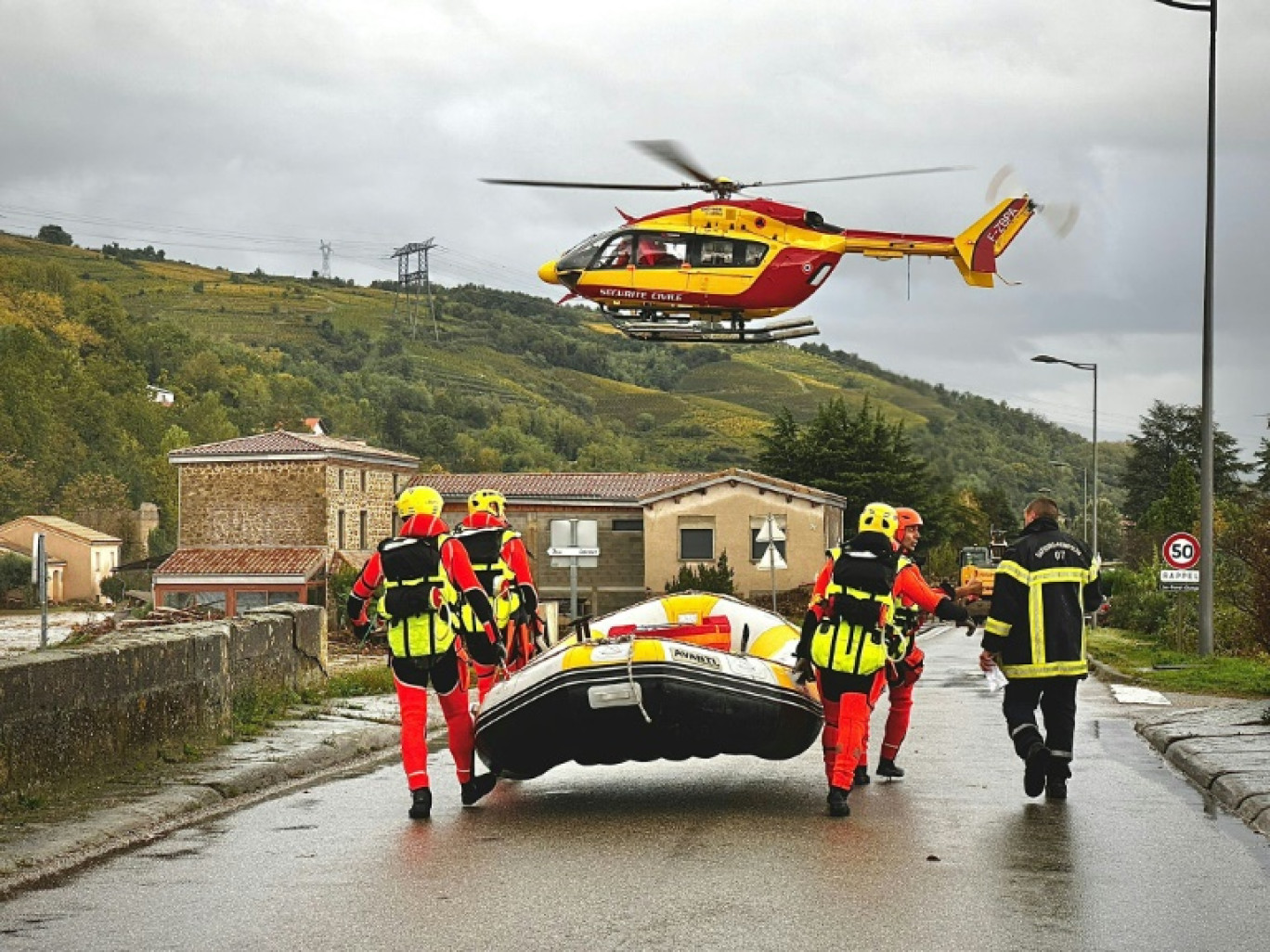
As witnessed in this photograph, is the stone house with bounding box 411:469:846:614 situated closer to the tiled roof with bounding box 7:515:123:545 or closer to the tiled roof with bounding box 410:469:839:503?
the tiled roof with bounding box 410:469:839:503

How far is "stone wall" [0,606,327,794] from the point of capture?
10.6 m

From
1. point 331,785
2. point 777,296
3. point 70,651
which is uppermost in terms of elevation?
point 777,296

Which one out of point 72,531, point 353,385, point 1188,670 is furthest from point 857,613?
point 353,385

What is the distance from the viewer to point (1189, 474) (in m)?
66.9

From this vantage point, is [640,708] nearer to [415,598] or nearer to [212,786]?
[415,598]

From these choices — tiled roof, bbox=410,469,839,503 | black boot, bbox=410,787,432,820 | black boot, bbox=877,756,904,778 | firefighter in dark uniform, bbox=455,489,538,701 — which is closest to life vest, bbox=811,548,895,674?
black boot, bbox=877,756,904,778

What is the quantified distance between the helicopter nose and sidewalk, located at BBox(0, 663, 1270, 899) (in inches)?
598

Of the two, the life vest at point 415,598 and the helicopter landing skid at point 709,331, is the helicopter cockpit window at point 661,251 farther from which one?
the life vest at point 415,598

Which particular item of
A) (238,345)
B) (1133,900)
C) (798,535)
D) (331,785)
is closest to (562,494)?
(798,535)

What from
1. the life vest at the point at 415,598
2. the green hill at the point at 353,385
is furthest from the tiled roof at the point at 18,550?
the life vest at the point at 415,598

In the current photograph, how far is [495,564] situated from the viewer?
14.3 m

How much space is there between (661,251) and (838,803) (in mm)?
22407

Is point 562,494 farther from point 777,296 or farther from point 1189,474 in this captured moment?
point 777,296

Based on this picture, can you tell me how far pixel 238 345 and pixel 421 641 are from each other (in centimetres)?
16696
